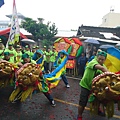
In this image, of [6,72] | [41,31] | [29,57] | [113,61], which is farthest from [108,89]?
[41,31]

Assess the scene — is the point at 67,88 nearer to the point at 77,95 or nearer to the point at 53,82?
the point at 77,95

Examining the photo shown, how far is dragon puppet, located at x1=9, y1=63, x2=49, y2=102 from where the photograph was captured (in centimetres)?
379

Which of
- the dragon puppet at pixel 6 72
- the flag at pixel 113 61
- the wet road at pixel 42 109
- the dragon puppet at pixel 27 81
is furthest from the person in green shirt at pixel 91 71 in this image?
the dragon puppet at pixel 6 72

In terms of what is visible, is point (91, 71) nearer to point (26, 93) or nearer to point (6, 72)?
point (26, 93)

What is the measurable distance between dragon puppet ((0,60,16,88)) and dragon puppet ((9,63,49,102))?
0.54m

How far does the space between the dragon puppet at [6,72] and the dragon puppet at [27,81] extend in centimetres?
54

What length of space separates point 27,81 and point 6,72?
80 cm

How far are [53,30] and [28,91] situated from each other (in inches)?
617

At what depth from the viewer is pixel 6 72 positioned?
14.0ft

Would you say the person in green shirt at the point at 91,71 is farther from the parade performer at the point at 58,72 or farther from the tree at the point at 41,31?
the tree at the point at 41,31

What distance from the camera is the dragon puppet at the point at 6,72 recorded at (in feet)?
14.0

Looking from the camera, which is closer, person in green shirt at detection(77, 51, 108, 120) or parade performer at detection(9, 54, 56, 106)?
person in green shirt at detection(77, 51, 108, 120)

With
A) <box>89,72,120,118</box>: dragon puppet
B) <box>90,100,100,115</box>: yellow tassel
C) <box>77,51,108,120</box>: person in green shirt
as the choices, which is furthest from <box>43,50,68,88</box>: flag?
<box>89,72,120,118</box>: dragon puppet

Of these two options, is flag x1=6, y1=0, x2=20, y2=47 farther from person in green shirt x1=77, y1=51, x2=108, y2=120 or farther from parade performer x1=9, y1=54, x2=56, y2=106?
person in green shirt x1=77, y1=51, x2=108, y2=120
